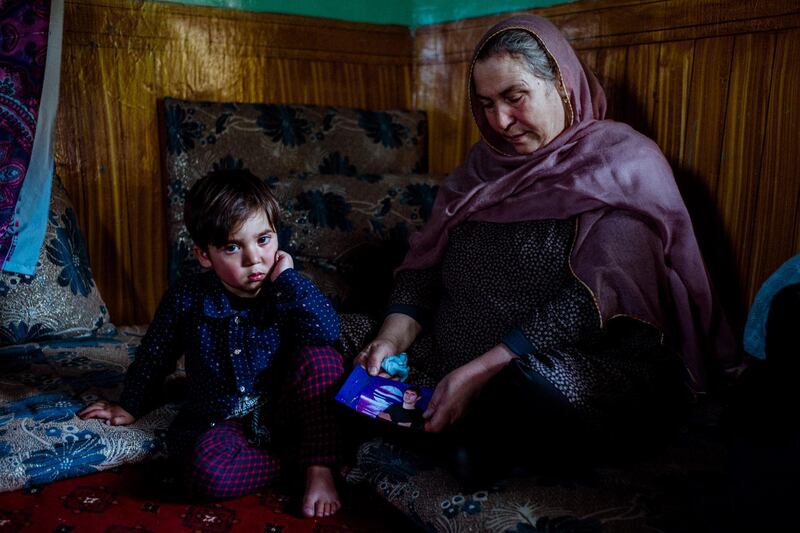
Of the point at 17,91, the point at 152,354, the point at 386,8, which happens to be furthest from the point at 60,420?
the point at 386,8

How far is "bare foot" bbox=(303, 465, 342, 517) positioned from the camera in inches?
57.1

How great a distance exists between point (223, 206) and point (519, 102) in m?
0.68

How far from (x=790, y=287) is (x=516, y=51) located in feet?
2.60

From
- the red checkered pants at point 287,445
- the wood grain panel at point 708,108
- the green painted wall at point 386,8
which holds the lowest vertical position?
the red checkered pants at point 287,445

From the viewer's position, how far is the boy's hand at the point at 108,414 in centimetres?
162

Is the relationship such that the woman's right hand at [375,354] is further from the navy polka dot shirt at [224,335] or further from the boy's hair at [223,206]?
the boy's hair at [223,206]

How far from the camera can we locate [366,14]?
2695 millimetres

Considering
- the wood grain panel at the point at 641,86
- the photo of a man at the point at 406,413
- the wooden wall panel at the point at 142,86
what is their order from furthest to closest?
the wooden wall panel at the point at 142,86 → the wood grain panel at the point at 641,86 → the photo of a man at the point at 406,413

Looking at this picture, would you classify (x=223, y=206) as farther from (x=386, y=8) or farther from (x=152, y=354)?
(x=386, y=8)

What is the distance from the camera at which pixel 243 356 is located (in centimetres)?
159

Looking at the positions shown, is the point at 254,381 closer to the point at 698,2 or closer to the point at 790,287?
the point at 790,287

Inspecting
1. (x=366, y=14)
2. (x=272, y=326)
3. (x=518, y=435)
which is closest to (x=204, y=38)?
(x=366, y=14)

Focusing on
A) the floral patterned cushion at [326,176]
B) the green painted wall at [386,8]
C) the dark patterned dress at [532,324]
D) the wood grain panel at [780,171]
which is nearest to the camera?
the dark patterned dress at [532,324]

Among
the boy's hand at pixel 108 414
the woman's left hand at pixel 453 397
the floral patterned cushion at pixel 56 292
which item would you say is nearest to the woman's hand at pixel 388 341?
the woman's left hand at pixel 453 397
